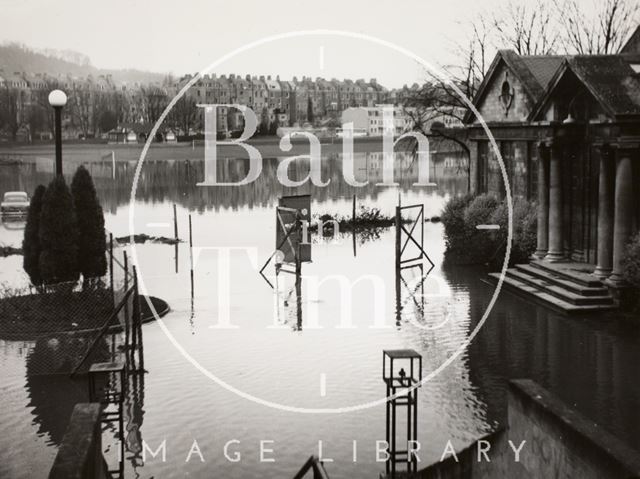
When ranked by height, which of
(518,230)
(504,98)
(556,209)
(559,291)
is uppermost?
(504,98)

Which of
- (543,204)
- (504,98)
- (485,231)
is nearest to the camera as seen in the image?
(543,204)

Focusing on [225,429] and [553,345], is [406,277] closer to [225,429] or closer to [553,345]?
[553,345]

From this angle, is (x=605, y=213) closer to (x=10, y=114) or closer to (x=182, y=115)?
(x=182, y=115)

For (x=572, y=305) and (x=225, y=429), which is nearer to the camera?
(x=225, y=429)

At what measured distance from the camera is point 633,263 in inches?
843

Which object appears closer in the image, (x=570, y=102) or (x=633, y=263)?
(x=633, y=263)

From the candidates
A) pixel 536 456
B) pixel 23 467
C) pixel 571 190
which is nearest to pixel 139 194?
pixel 571 190

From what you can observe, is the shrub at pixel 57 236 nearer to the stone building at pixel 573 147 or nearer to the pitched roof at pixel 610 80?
the stone building at pixel 573 147

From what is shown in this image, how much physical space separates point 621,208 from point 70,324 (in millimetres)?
13280

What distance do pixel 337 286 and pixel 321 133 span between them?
13387 centimetres

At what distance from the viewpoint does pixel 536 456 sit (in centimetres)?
938

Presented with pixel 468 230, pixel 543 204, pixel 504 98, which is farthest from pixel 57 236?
pixel 504 98

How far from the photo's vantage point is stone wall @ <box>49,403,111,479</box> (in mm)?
7910

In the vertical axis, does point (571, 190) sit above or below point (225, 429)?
above
